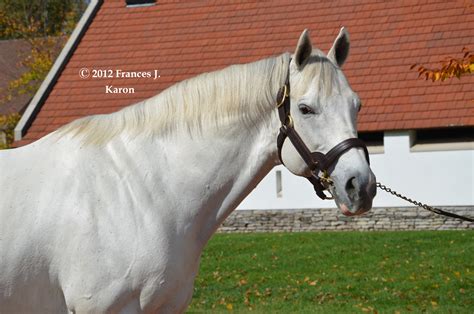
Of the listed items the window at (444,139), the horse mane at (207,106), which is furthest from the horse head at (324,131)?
the window at (444,139)

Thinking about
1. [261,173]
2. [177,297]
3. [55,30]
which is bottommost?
[55,30]

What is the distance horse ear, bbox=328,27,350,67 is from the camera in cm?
517

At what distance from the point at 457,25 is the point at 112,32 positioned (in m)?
9.76

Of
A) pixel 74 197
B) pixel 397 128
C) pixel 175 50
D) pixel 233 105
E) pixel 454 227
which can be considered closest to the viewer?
pixel 74 197

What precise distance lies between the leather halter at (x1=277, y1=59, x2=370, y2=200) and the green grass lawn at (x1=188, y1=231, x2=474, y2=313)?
6919 millimetres

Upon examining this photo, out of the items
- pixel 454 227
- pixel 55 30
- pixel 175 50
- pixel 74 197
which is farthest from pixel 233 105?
pixel 55 30

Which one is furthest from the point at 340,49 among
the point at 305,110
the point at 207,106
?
the point at 207,106

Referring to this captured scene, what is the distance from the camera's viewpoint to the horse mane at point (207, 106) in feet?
16.8

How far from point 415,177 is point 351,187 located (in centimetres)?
1859

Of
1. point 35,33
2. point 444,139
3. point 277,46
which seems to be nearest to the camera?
point 444,139

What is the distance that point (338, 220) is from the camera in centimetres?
2255

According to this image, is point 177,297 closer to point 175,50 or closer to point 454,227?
point 454,227

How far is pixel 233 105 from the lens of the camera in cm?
515

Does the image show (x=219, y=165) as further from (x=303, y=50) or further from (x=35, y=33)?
(x=35, y=33)
